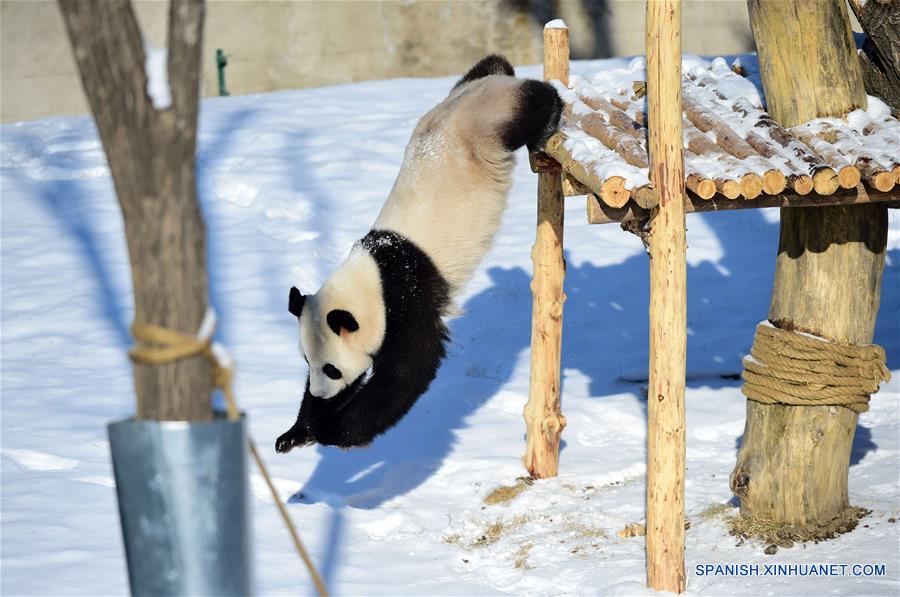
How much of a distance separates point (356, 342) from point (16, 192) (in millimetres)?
4755

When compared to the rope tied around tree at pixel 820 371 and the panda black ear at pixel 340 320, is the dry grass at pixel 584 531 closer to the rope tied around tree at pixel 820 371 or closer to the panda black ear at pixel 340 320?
the rope tied around tree at pixel 820 371

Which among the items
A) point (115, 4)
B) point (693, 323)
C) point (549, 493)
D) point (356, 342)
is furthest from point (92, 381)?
point (115, 4)

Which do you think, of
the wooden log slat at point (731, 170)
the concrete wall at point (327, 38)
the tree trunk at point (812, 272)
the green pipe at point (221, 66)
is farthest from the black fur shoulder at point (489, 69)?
the green pipe at point (221, 66)

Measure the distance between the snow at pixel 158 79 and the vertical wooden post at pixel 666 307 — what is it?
1.89m

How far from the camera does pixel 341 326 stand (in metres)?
4.23

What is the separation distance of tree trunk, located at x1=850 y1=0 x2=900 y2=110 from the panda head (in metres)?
2.17

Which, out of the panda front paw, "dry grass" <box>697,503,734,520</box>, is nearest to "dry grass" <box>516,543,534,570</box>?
"dry grass" <box>697,503,734,520</box>

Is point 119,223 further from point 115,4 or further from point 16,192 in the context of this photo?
point 115,4

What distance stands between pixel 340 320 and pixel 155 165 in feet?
7.44

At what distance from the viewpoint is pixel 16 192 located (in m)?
7.89

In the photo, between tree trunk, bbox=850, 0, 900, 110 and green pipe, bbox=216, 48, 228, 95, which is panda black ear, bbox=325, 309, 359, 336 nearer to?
tree trunk, bbox=850, 0, 900, 110

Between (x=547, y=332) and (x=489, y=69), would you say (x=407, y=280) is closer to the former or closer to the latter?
(x=547, y=332)

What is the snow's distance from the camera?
1919mm

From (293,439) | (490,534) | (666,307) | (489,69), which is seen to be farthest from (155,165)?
(489,69)
